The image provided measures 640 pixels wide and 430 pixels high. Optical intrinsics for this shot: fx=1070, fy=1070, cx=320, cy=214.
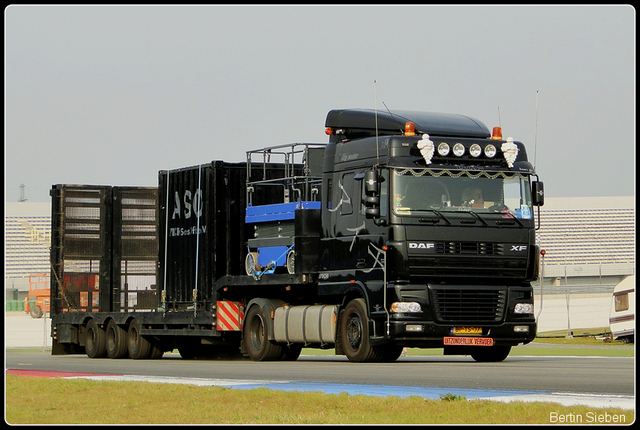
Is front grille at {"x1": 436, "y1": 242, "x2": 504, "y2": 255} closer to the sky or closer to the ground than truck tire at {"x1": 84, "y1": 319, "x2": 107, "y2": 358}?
closer to the sky

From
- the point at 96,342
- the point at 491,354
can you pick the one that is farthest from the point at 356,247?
the point at 96,342

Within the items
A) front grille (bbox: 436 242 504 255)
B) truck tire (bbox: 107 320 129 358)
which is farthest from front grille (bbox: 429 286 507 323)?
truck tire (bbox: 107 320 129 358)

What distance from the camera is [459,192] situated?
56.0 ft

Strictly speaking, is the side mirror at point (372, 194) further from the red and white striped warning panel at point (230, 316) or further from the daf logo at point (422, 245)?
the red and white striped warning panel at point (230, 316)

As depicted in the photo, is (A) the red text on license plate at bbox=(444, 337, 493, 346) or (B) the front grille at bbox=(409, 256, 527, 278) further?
(A) the red text on license plate at bbox=(444, 337, 493, 346)

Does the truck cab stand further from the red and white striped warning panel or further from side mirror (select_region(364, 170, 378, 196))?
the red and white striped warning panel

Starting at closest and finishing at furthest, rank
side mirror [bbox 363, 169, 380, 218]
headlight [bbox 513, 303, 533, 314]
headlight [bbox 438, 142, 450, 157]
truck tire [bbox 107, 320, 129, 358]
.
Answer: side mirror [bbox 363, 169, 380, 218]
headlight [bbox 438, 142, 450, 157]
headlight [bbox 513, 303, 533, 314]
truck tire [bbox 107, 320, 129, 358]

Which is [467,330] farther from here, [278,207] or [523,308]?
[278,207]

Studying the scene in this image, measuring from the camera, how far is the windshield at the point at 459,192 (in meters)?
16.8

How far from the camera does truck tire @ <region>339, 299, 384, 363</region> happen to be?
17.6 m

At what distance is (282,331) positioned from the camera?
1958 cm

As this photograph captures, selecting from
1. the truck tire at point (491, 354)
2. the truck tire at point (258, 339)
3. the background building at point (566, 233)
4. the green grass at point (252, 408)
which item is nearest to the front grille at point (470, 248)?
the truck tire at point (491, 354)

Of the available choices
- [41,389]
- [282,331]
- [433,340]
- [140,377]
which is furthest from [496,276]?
[41,389]

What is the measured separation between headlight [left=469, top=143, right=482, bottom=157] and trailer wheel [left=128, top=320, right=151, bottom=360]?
946 centimetres
